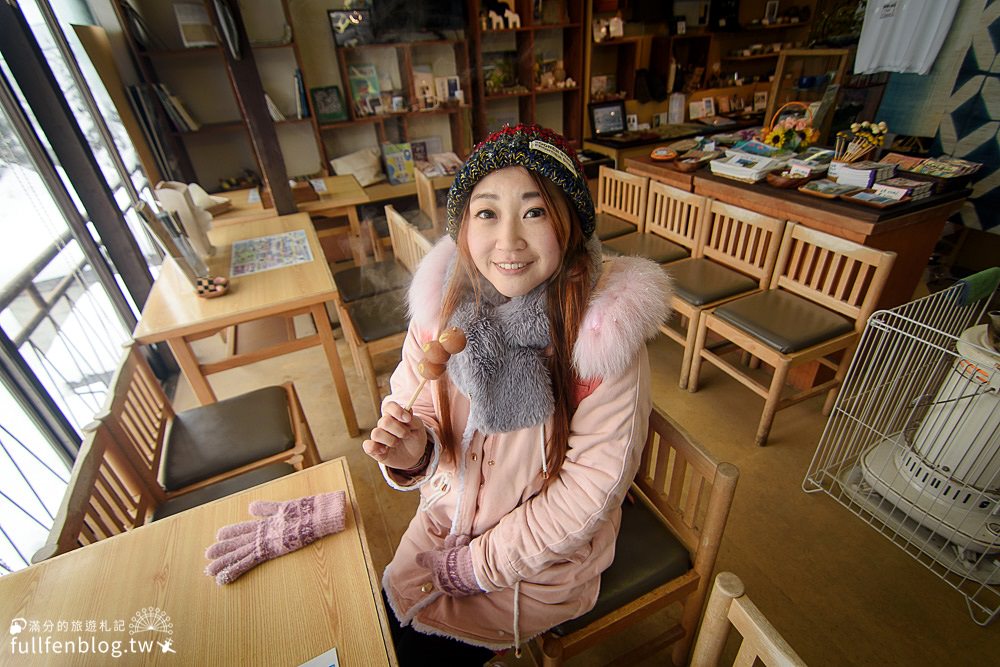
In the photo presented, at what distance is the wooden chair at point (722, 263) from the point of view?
7.45ft

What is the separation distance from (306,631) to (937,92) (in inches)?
172

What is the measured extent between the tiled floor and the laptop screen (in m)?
3.28

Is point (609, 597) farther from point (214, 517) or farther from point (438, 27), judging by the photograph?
point (438, 27)

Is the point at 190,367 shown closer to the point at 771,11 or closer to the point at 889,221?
the point at 889,221

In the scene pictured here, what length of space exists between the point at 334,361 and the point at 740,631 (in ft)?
6.29

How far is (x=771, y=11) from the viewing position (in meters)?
4.46

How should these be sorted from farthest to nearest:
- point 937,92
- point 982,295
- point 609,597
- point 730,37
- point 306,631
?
point 730,37 < point 937,92 < point 982,295 < point 609,597 < point 306,631

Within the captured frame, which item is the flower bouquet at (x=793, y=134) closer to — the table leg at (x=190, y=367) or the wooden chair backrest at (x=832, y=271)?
the wooden chair backrest at (x=832, y=271)

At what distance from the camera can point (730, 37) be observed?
187 inches

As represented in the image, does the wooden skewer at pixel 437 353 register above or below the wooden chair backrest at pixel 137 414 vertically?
above

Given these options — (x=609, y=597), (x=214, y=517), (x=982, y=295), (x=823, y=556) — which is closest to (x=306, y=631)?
(x=214, y=517)

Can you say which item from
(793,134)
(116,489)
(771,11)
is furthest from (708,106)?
(116,489)

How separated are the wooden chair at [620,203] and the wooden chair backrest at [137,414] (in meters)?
2.42

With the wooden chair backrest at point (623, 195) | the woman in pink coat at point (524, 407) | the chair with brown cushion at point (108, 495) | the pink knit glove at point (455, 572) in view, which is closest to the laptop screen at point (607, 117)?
the wooden chair backrest at point (623, 195)
